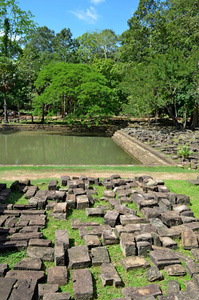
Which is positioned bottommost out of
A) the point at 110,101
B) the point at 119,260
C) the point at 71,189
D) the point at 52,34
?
the point at 119,260

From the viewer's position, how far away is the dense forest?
74.6 ft

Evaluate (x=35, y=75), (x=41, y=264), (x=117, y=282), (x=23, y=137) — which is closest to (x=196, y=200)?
(x=117, y=282)

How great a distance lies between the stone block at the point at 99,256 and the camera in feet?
13.3

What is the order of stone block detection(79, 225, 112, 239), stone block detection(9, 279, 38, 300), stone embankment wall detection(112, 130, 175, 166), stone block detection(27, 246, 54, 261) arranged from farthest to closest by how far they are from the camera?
stone embankment wall detection(112, 130, 175, 166) → stone block detection(79, 225, 112, 239) → stone block detection(27, 246, 54, 261) → stone block detection(9, 279, 38, 300)

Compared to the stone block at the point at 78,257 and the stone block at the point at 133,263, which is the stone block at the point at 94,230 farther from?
the stone block at the point at 133,263

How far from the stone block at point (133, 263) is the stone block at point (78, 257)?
0.61 m

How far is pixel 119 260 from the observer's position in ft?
14.0

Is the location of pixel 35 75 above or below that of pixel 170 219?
above

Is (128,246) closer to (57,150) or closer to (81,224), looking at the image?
(81,224)

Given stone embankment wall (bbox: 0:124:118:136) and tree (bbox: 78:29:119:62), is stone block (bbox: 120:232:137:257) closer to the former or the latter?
stone embankment wall (bbox: 0:124:118:136)

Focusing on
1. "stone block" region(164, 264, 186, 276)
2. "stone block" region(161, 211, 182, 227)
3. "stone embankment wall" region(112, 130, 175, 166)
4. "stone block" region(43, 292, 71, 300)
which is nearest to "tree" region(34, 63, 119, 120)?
"stone embankment wall" region(112, 130, 175, 166)

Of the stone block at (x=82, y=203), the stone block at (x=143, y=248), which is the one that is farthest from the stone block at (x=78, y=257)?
the stone block at (x=82, y=203)

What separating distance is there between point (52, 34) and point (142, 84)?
52423mm

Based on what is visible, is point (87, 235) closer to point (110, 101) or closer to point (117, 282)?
point (117, 282)
